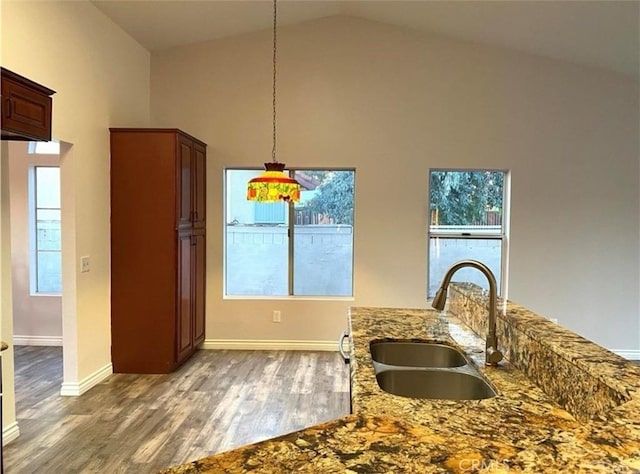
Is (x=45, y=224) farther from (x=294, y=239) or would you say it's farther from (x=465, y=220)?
(x=465, y=220)

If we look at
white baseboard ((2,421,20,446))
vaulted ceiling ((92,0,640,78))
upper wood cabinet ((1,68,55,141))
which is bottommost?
white baseboard ((2,421,20,446))

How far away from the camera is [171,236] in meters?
4.10

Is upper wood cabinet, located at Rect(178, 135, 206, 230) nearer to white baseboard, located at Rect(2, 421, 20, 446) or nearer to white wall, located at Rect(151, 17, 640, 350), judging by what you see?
white wall, located at Rect(151, 17, 640, 350)

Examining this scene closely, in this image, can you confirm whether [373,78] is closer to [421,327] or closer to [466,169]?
[466,169]

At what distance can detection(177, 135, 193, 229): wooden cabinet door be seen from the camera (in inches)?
164

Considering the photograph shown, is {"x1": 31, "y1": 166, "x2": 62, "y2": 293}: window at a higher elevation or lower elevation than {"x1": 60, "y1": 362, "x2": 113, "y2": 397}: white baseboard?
higher

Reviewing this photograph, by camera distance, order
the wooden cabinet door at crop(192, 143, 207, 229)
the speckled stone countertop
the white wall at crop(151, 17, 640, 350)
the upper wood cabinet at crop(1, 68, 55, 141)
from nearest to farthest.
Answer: the speckled stone countertop
the upper wood cabinet at crop(1, 68, 55, 141)
the wooden cabinet door at crop(192, 143, 207, 229)
the white wall at crop(151, 17, 640, 350)

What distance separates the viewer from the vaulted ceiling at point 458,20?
387cm

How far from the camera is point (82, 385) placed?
374cm

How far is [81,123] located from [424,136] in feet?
10.6

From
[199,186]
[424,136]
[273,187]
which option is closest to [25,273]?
[199,186]

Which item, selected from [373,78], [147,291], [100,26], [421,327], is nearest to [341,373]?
[147,291]

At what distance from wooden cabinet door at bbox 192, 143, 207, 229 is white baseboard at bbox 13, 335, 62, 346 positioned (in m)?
2.06

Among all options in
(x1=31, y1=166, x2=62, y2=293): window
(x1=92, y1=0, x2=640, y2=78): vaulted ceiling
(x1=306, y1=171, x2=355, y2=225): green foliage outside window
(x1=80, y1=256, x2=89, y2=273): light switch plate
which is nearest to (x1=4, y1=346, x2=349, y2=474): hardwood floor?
(x1=31, y1=166, x2=62, y2=293): window
